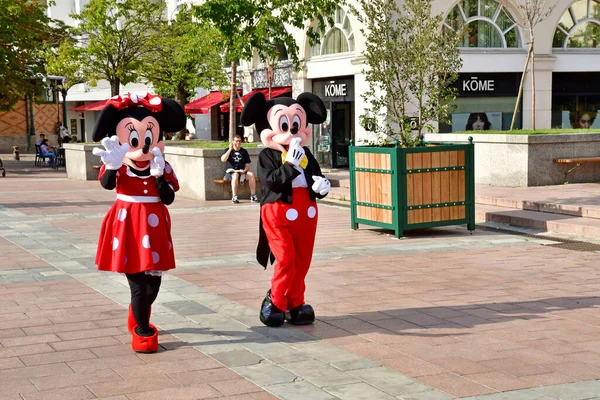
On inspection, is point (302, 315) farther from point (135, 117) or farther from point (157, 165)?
point (135, 117)

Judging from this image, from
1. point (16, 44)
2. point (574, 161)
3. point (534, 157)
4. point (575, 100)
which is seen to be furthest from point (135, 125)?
point (16, 44)

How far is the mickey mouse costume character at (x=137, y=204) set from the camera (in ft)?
20.8

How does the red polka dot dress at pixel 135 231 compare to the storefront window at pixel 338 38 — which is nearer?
the red polka dot dress at pixel 135 231

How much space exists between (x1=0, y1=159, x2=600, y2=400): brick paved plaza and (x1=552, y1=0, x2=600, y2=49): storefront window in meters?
17.1

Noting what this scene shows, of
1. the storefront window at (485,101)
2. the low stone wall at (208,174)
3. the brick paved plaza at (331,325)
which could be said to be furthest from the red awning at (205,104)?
the brick paved plaza at (331,325)

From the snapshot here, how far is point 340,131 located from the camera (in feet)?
88.7

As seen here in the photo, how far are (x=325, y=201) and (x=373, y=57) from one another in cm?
483

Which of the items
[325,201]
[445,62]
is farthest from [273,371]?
[325,201]

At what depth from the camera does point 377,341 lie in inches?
258

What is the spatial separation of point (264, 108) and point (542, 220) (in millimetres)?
6775

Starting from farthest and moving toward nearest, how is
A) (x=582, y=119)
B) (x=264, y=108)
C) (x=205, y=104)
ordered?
(x=205, y=104) → (x=582, y=119) → (x=264, y=108)

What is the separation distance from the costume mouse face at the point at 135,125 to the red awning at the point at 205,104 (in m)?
26.1

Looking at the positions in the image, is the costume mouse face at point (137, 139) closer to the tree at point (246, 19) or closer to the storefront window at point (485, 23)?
the tree at point (246, 19)

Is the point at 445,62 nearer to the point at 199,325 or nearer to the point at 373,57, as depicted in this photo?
the point at 373,57
